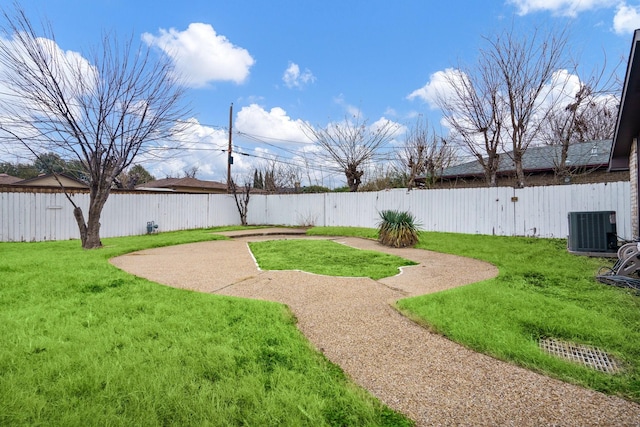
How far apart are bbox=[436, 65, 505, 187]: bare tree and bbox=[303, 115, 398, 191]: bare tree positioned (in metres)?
4.13

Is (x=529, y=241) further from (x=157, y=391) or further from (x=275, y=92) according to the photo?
(x=275, y=92)

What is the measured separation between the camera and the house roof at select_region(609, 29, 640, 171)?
368 centimetres

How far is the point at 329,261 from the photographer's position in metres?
6.17

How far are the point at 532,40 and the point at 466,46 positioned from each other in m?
1.92

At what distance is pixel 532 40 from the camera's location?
1041 cm

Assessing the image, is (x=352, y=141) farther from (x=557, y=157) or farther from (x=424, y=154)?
(x=557, y=157)

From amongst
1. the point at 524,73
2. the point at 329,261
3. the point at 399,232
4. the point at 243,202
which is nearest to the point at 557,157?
the point at 524,73

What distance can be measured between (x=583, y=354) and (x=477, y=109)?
11.4m

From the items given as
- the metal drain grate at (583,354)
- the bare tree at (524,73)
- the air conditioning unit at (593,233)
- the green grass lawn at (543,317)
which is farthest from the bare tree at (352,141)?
the metal drain grate at (583,354)

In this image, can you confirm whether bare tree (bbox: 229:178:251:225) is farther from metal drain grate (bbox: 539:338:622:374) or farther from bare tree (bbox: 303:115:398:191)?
metal drain grate (bbox: 539:338:622:374)

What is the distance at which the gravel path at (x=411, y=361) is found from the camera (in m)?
1.73

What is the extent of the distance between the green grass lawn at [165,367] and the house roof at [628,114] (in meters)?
4.40

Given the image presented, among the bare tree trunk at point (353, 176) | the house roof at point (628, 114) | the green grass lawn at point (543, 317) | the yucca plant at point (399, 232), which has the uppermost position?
the bare tree trunk at point (353, 176)

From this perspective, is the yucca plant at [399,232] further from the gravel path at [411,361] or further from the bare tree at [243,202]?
the bare tree at [243,202]
